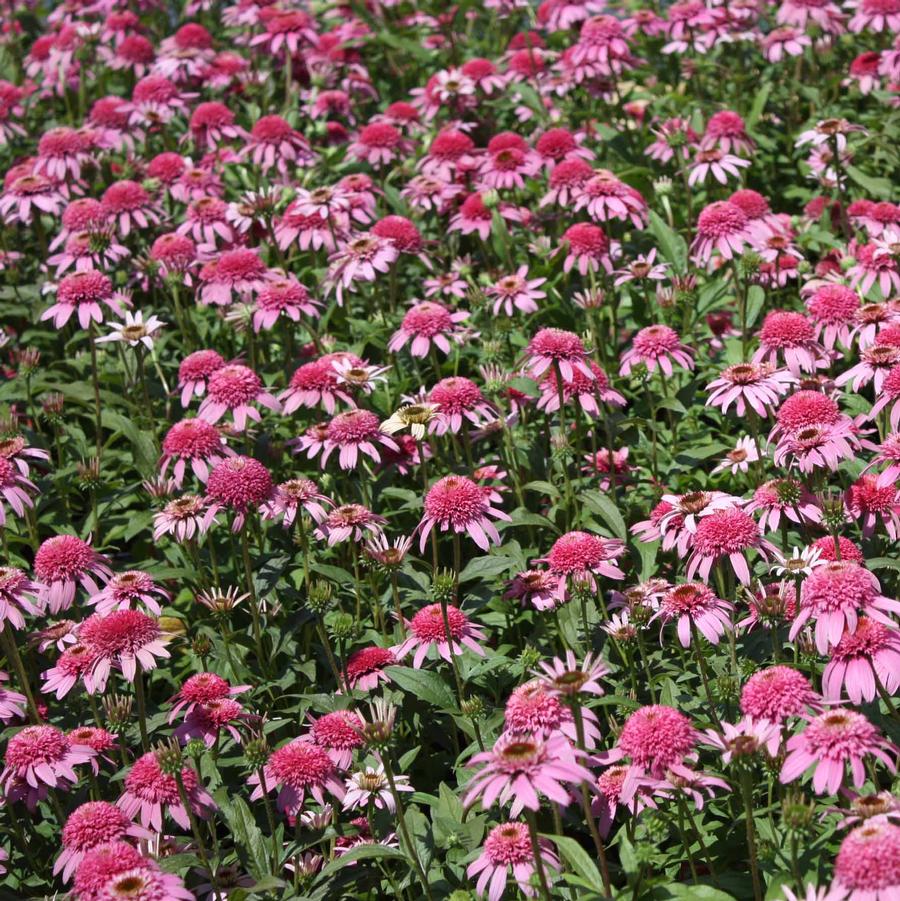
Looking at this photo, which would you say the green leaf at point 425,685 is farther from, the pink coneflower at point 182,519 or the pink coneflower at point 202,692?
the pink coneflower at point 182,519

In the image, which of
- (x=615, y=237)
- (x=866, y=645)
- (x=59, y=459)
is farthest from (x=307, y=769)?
(x=615, y=237)

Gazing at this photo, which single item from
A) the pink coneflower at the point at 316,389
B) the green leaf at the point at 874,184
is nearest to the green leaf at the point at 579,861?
the pink coneflower at the point at 316,389

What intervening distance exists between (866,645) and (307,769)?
54.7 inches

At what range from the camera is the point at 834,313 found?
4410 mm

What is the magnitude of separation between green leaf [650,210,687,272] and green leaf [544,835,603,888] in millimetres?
3020

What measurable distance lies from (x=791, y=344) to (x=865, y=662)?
1576 millimetres

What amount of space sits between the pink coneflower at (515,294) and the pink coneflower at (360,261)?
428 mm

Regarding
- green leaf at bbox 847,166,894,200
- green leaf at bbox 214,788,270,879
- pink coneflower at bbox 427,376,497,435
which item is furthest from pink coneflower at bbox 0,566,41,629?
green leaf at bbox 847,166,894,200

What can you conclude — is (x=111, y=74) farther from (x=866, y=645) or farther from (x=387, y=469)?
(x=866, y=645)

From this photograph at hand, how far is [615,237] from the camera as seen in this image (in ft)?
19.1

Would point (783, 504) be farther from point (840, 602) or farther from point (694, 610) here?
point (840, 602)

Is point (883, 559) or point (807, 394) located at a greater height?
A: point (807, 394)

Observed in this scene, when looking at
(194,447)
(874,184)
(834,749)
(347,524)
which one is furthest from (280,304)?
(834,749)

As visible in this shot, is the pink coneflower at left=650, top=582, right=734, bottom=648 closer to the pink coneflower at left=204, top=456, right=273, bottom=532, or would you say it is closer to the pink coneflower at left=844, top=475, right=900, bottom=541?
the pink coneflower at left=844, top=475, right=900, bottom=541
